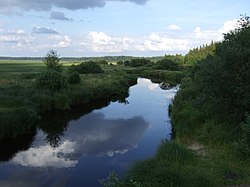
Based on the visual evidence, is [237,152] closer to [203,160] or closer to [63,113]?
[203,160]

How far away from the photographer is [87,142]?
28.6 m

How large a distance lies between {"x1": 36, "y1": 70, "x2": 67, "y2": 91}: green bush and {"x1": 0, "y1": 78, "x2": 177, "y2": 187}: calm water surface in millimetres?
4888

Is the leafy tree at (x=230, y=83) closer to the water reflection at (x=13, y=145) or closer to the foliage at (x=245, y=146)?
the foliage at (x=245, y=146)

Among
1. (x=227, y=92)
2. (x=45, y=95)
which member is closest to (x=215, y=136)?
(x=227, y=92)

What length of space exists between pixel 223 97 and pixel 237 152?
5107 millimetres

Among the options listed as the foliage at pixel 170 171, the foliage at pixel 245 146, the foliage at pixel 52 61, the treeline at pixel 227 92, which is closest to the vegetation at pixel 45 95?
the foliage at pixel 52 61

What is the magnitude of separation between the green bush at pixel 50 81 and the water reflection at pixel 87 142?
8542 mm

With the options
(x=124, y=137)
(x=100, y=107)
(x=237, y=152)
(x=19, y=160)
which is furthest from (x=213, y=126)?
(x=100, y=107)

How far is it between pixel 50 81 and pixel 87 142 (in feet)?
60.0

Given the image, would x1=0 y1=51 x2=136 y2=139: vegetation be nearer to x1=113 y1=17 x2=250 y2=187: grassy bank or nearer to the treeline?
x1=113 y1=17 x2=250 y2=187: grassy bank

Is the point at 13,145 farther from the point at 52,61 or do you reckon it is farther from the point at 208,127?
the point at 52,61

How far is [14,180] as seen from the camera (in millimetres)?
19641

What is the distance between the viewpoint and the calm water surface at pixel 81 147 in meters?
20.2

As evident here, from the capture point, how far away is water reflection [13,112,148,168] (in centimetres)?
2395
